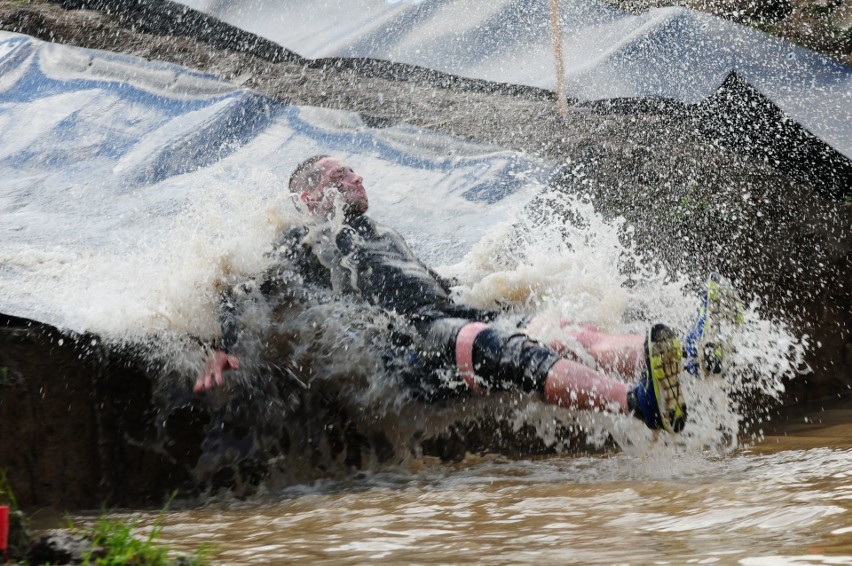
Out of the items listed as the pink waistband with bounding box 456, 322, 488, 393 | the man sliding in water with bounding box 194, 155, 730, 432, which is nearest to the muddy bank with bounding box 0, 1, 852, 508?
the man sliding in water with bounding box 194, 155, 730, 432

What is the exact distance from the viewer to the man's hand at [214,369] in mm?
3572

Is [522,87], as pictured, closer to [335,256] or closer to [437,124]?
[437,124]

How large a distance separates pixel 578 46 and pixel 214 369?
146 inches

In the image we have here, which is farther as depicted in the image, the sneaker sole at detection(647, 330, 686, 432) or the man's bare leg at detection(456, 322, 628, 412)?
the man's bare leg at detection(456, 322, 628, 412)

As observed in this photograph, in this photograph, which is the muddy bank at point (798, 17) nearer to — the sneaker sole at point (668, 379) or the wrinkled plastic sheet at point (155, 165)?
the wrinkled plastic sheet at point (155, 165)

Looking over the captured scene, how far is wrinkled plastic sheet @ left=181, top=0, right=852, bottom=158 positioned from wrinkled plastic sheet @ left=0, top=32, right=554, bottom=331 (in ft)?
3.06

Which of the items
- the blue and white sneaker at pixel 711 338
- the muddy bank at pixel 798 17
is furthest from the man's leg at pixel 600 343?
the muddy bank at pixel 798 17

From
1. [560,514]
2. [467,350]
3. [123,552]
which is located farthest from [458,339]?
[123,552]

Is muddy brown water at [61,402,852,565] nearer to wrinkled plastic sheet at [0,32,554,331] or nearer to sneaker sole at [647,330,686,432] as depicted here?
sneaker sole at [647,330,686,432]

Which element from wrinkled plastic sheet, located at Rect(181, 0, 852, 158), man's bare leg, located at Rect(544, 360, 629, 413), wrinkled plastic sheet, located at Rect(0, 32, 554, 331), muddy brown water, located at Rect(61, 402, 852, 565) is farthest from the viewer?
wrinkled plastic sheet, located at Rect(181, 0, 852, 158)

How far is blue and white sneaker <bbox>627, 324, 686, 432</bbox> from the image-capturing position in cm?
307

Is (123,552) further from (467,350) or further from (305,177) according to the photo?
(305,177)

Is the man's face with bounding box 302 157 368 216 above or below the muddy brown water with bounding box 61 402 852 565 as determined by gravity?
above

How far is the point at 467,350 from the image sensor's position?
12.0ft
